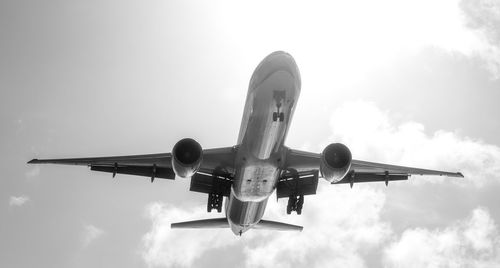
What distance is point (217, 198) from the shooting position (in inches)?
794

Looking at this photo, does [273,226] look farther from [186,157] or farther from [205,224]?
[186,157]

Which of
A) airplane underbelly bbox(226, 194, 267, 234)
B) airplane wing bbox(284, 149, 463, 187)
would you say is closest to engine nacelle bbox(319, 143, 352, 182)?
airplane wing bbox(284, 149, 463, 187)

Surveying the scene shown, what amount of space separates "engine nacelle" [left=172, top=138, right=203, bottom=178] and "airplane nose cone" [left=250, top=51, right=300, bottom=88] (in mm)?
3119

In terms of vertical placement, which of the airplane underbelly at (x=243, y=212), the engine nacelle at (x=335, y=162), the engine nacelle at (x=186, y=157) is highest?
the engine nacelle at (x=335, y=162)

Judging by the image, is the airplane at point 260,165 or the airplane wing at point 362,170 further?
the airplane wing at point 362,170

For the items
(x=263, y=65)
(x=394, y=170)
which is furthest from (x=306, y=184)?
(x=263, y=65)

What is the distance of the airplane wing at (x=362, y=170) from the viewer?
1873 centimetres

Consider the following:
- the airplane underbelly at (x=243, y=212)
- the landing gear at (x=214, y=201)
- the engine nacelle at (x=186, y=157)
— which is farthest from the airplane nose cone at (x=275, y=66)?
the landing gear at (x=214, y=201)

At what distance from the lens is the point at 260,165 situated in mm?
16859

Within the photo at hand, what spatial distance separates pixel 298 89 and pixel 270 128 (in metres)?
1.67

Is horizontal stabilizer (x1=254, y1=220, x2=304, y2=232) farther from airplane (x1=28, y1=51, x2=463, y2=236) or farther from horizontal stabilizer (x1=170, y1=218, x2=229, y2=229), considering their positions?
horizontal stabilizer (x1=170, y1=218, x2=229, y2=229)

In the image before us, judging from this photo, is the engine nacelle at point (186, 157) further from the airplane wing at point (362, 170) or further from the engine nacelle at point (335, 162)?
the engine nacelle at point (335, 162)

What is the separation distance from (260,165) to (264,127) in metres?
2.03

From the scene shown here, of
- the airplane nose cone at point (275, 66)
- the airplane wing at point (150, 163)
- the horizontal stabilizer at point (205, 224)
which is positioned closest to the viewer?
the airplane nose cone at point (275, 66)
